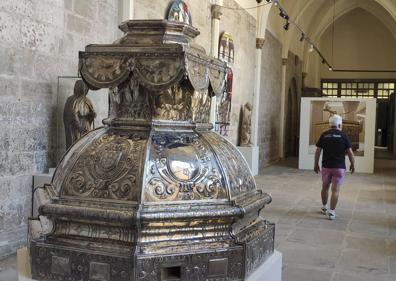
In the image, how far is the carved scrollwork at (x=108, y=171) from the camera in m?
1.51

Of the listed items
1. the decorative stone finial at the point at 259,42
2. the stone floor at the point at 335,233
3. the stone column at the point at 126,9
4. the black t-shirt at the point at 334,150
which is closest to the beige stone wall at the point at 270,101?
the decorative stone finial at the point at 259,42

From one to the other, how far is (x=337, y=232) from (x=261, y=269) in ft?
17.3

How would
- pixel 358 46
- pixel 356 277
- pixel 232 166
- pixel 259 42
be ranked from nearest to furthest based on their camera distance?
1. pixel 232 166
2. pixel 356 277
3. pixel 259 42
4. pixel 358 46

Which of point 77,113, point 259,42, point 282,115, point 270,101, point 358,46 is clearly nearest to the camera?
point 77,113

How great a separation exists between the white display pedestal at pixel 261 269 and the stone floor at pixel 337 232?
9.60 feet

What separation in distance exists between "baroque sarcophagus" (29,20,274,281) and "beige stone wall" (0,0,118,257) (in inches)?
145

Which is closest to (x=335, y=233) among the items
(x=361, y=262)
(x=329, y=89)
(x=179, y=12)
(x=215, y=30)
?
(x=361, y=262)

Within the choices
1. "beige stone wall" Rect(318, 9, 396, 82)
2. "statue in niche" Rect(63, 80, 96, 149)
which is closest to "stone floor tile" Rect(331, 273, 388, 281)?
"statue in niche" Rect(63, 80, 96, 149)

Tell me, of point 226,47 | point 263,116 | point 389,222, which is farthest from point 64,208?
point 263,116

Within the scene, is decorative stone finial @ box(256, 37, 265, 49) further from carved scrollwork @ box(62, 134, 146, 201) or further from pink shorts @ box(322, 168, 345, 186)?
carved scrollwork @ box(62, 134, 146, 201)

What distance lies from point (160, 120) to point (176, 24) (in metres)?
0.30

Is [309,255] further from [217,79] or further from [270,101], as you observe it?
[270,101]

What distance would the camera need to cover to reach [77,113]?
5.67 m

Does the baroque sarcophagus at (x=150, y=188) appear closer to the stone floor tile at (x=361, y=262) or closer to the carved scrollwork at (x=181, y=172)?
the carved scrollwork at (x=181, y=172)
